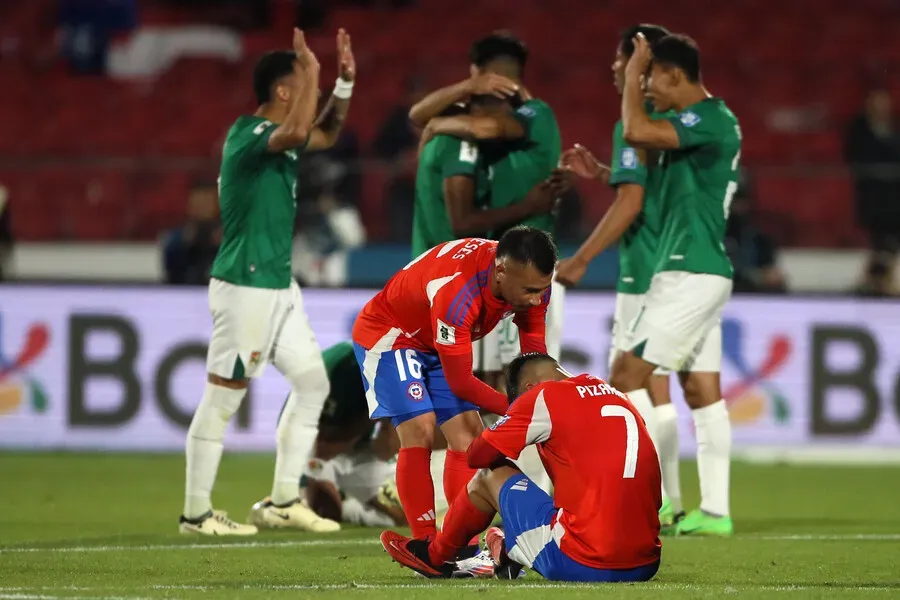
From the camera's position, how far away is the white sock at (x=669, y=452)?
8711 mm

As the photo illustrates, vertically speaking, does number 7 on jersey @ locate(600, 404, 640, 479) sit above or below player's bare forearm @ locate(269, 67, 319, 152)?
below

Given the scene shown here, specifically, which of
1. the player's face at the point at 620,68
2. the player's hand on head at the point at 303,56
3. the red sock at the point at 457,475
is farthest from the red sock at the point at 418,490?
the player's face at the point at 620,68

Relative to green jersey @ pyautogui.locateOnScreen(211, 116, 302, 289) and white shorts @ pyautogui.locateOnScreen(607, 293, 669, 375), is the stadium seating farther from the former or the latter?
green jersey @ pyautogui.locateOnScreen(211, 116, 302, 289)

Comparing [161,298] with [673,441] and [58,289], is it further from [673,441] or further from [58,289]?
[673,441]

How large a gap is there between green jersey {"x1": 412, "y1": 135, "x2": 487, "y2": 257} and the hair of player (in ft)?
6.98

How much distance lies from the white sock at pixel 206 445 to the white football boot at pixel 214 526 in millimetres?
34

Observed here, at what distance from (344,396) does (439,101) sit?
1.85 meters

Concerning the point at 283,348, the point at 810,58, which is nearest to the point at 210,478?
the point at 283,348

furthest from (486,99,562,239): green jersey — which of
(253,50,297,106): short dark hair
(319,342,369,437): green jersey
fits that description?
(319,342,369,437): green jersey

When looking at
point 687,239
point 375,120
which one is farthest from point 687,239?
point 375,120

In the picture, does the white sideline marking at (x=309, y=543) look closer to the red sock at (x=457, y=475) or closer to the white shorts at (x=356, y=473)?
the white shorts at (x=356, y=473)

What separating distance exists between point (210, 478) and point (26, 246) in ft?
24.2

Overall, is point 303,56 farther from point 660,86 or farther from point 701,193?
point 701,193

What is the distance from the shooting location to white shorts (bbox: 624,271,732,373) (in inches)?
320
